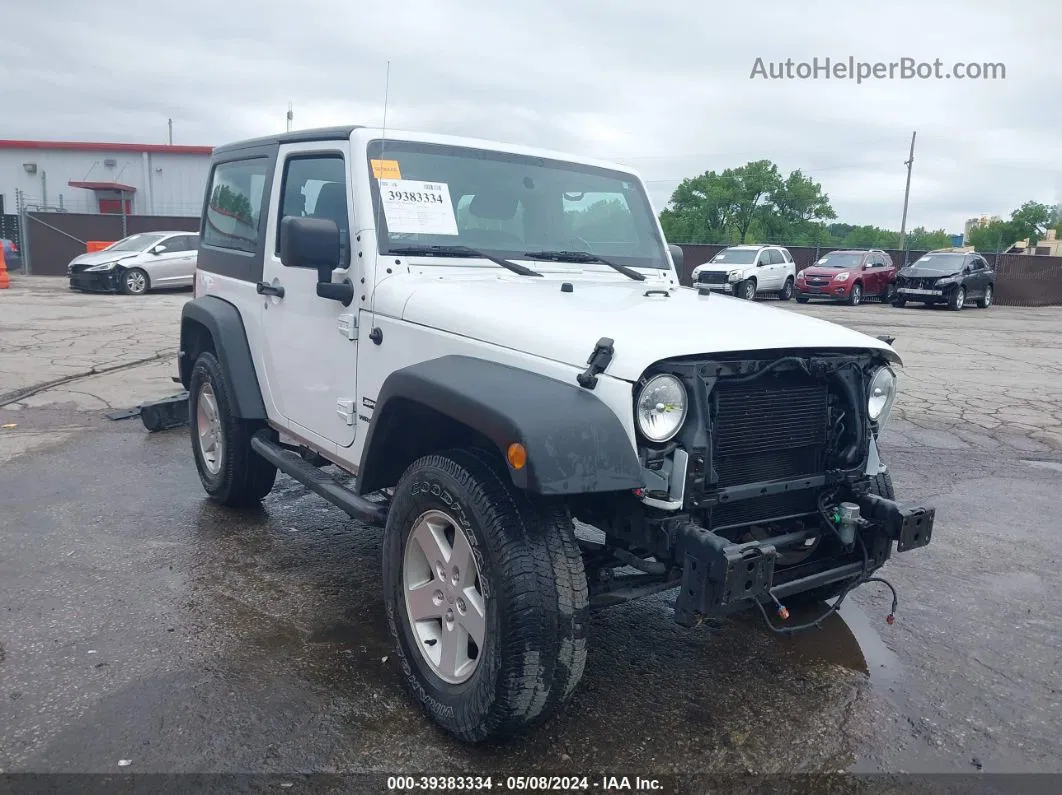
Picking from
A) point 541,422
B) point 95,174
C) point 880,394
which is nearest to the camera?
point 541,422

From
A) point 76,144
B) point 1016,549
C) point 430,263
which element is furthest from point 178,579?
point 76,144

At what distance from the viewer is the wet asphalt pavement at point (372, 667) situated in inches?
113

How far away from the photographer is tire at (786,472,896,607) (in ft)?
10.9

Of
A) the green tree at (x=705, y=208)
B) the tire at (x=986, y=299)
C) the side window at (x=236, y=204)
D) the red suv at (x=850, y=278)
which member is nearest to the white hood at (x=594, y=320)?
the side window at (x=236, y=204)

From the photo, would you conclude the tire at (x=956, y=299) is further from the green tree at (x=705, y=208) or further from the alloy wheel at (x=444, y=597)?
the green tree at (x=705, y=208)

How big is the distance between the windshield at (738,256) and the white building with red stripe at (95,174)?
21.2 meters

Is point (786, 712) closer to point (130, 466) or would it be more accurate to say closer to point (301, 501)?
point (301, 501)

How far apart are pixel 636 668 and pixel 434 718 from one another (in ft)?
3.03

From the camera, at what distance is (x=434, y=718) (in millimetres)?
2947

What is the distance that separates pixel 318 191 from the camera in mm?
4074

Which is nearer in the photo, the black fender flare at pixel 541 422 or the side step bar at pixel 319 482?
the black fender flare at pixel 541 422

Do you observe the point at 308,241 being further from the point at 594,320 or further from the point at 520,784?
the point at 520,784

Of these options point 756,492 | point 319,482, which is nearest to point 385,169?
point 319,482

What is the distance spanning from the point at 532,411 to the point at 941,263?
2477cm
